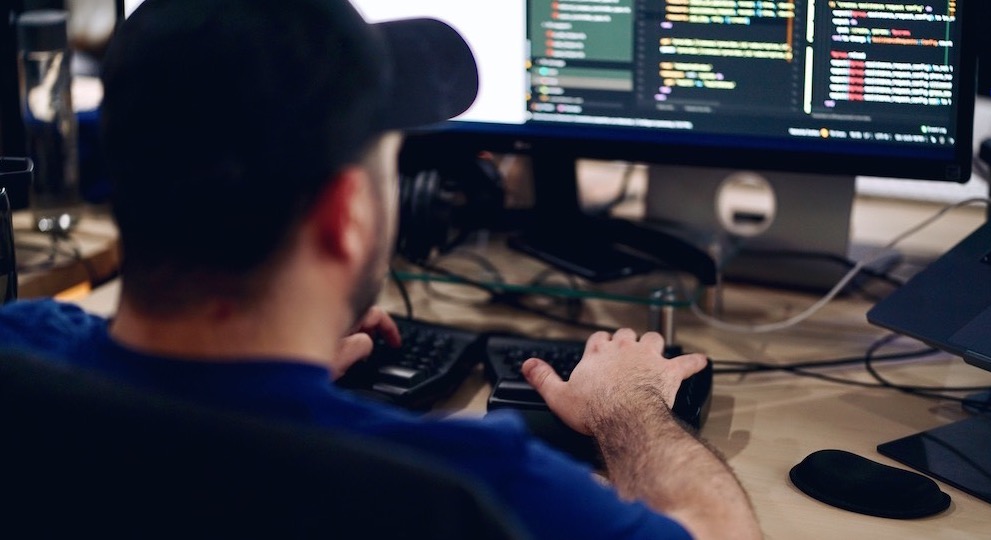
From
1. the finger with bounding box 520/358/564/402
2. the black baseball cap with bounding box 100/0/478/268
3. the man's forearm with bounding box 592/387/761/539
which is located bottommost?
the man's forearm with bounding box 592/387/761/539

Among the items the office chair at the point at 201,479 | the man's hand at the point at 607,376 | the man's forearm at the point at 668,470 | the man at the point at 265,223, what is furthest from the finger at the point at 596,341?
the office chair at the point at 201,479

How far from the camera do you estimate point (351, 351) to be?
107 centimetres

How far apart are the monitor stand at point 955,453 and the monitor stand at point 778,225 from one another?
35 cm

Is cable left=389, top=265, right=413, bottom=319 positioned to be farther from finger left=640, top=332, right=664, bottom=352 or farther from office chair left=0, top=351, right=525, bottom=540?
office chair left=0, top=351, right=525, bottom=540

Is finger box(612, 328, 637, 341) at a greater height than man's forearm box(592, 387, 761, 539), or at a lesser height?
greater

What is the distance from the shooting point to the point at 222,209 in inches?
23.1

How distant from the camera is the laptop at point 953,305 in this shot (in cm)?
99

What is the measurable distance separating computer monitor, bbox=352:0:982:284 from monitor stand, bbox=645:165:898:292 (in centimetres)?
3

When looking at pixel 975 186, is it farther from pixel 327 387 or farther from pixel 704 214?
pixel 327 387

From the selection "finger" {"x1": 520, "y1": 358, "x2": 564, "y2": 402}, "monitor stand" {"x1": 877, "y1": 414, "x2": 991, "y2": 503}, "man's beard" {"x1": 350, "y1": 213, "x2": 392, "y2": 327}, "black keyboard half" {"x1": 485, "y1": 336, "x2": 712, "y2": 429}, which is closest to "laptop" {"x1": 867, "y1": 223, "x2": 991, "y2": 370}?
"monitor stand" {"x1": 877, "y1": 414, "x2": 991, "y2": 503}

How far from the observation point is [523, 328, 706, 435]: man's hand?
3.17 ft

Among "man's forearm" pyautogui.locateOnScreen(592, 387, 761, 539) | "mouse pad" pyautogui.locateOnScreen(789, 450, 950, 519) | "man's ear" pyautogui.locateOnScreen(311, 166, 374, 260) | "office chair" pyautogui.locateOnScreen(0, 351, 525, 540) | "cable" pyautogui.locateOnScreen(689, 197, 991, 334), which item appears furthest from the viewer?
"cable" pyautogui.locateOnScreen(689, 197, 991, 334)

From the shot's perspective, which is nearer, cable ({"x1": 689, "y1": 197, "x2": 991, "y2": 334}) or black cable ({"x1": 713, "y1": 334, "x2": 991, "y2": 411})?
black cable ({"x1": 713, "y1": 334, "x2": 991, "y2": 411})

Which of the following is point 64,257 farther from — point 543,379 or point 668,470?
point 668,470
